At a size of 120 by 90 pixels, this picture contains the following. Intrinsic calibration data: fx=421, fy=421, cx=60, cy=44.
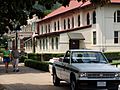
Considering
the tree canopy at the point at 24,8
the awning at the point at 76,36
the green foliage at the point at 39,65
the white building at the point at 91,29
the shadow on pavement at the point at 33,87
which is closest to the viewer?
the tree canopy at the point at 24,8

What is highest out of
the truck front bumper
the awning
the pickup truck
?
the awning

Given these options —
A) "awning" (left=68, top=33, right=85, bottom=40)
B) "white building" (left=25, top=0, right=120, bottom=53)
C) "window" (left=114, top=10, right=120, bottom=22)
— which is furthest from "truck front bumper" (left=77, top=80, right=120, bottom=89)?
"awning" (left=68, top=33, right=85, bottom=40)

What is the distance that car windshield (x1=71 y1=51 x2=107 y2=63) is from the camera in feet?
53.8

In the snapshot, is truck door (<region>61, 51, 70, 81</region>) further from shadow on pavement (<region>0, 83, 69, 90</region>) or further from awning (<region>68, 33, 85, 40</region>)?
awning (<region>68, 33, 85, 40</region>)

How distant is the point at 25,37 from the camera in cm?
8238

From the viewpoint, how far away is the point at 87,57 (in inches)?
654

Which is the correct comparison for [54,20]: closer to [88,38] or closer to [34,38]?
[34,38]

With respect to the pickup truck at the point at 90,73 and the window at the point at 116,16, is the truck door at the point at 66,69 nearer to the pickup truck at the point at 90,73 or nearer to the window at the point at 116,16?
the pickup truck at the point at 90,73

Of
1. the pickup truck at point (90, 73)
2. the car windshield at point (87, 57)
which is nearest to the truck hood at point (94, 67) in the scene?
the pickup truck at point (90, 73)

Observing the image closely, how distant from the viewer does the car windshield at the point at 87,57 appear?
1639cm

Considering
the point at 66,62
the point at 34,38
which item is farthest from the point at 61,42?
the point at 66,62

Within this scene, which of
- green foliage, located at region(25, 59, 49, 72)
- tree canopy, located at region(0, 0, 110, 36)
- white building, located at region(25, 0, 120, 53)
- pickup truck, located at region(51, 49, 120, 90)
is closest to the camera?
tree canopy, located at region(0, 0, 110, 36)

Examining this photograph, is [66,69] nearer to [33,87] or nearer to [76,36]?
[33,87]

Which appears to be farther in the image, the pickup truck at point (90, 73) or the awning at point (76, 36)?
the awning at point (76, 36)
